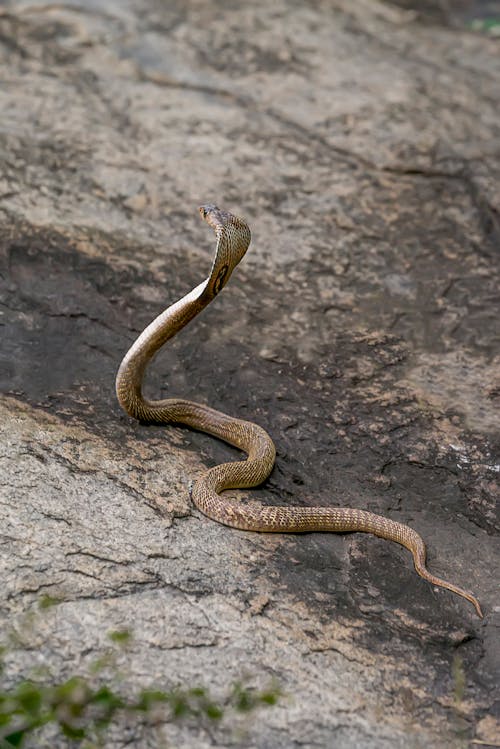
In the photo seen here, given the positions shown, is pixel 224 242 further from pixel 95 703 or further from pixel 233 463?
pixel 95 703

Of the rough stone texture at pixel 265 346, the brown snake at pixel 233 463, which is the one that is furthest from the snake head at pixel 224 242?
the rough stone texture at pixel 265 346

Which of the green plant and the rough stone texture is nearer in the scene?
the green plant

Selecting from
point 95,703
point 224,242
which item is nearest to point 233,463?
point 224,242

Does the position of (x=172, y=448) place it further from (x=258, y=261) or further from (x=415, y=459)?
(x=258, y=261)

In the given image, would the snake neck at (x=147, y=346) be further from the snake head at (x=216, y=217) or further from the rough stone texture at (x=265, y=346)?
the snake head at (x=216, y=217)

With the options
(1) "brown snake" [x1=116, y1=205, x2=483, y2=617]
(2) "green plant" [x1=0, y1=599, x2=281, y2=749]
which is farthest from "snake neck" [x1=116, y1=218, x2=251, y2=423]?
(2) "green plant" [x1=0, y1=599, x2=281, y2=749]

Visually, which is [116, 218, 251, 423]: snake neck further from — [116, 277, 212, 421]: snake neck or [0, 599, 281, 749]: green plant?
[0, 599, 281, 749]: green plant
